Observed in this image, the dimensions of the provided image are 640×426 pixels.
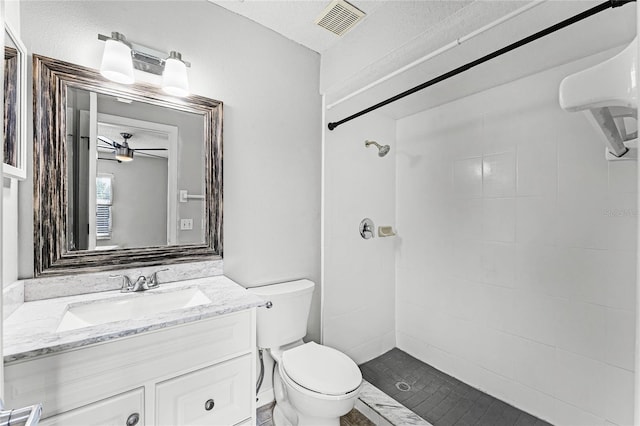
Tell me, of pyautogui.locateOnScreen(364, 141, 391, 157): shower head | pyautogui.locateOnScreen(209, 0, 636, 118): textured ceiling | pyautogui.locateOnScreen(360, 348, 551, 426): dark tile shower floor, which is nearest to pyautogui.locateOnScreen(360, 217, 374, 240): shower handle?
pyautogui.locateOnScreen(364, 141, 391, 157): shower head

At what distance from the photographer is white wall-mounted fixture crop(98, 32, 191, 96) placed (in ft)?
4.09

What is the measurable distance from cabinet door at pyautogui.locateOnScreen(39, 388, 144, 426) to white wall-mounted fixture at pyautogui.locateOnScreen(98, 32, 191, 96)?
49.4 inches

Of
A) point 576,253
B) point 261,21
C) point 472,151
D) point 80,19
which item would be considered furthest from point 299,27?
point 576,253

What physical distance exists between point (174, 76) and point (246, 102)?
1.38 ft

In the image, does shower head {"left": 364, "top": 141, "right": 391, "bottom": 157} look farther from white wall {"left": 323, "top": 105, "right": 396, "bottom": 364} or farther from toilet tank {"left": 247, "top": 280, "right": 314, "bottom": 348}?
toilet tank {"left": 247, "top": 280, "right": 314, "bottom": 348}

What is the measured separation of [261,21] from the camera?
1751 mm

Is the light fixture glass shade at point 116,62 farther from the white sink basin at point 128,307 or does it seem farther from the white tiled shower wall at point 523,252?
the white tiled shower wall at point 523,252

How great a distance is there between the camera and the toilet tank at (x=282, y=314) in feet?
5.31

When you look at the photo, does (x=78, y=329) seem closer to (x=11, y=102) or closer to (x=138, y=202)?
(x=138, y=202)

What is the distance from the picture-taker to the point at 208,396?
1.15m

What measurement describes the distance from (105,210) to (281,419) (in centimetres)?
143

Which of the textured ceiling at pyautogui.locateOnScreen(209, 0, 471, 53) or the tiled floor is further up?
the textured ceiling at pyautogui.locateOnScreen(209, 0, 471, 53)

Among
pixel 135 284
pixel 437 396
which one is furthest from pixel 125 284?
pixel 437 396

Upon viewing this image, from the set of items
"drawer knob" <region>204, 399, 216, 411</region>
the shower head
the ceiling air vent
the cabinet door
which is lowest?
"drawer knob" <region>204, 399, 216, 411</region>
